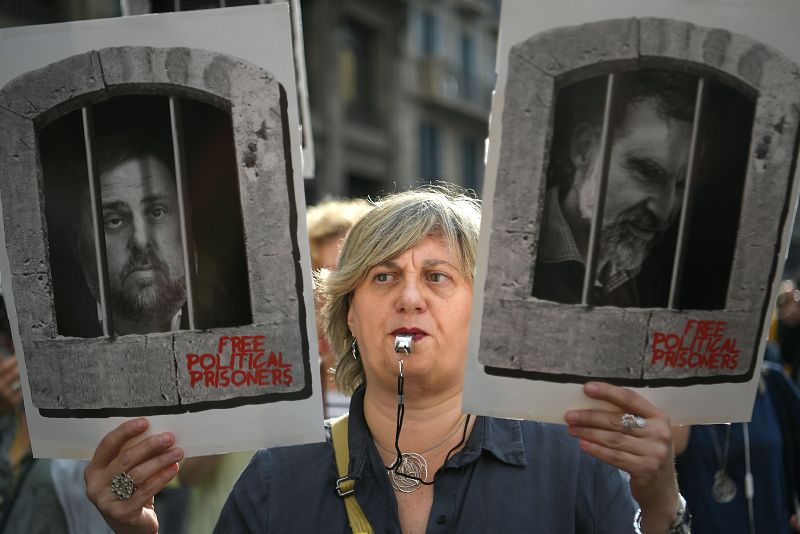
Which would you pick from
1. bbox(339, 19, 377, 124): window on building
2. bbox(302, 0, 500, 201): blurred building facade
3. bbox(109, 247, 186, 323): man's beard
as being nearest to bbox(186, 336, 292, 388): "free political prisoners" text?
bbox(109, 247, 186, 323): man's beard

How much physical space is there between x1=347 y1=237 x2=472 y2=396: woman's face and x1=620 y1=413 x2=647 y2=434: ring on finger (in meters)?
0.51

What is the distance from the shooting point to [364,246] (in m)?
2.25

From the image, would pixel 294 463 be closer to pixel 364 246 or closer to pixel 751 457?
pixel 364 246

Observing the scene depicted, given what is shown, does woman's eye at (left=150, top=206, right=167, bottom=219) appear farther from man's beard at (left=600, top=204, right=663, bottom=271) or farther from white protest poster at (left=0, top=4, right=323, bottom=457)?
man's beard at (left=600, top=204, right=663, bottom=271)

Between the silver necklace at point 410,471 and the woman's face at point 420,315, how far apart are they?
163 mm

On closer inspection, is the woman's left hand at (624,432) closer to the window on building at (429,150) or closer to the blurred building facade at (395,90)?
the blurred building facade at (395,90)

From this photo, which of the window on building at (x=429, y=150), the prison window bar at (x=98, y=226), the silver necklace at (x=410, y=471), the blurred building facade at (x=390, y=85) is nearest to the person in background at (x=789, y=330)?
the silver necklace at (x=410, y=471)

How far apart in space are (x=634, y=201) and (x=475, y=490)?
2.46 feet

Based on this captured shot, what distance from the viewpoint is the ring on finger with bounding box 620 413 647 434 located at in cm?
174

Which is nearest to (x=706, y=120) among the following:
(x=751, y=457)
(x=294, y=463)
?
(x=294, y=463)

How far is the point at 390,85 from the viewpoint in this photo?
20953 millimetres

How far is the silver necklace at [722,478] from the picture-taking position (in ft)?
9.97

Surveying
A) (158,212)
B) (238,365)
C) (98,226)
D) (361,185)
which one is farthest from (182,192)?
(361,185)

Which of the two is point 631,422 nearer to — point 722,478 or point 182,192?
point 182,192
